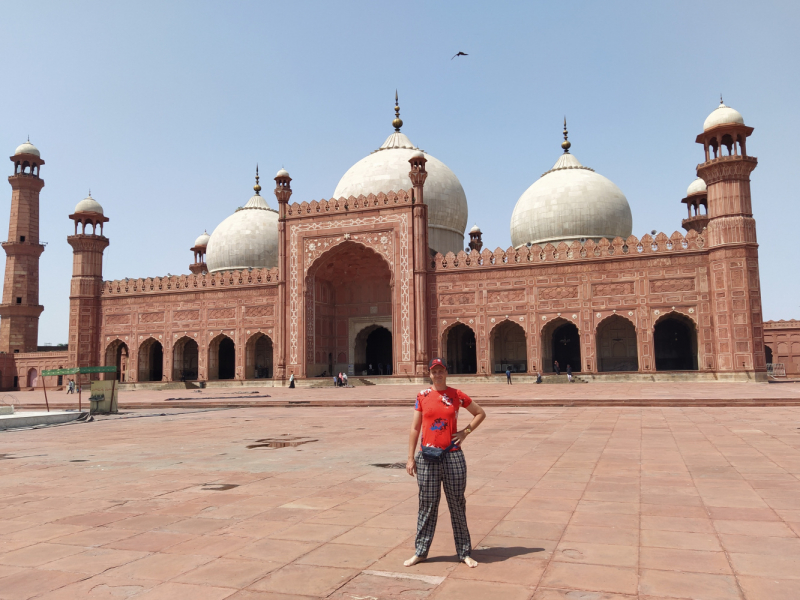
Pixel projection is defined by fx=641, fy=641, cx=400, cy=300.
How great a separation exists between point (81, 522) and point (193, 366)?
2837cm

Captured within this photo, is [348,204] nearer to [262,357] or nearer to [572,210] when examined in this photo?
[262,357]

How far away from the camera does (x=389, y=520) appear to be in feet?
13.1

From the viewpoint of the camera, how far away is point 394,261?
24.6m

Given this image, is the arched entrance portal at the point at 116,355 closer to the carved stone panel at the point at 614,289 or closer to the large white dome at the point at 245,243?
the large white dome at the point at 245,243

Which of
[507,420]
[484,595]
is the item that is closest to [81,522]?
[484,595]

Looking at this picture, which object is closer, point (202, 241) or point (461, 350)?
point (461, 350)

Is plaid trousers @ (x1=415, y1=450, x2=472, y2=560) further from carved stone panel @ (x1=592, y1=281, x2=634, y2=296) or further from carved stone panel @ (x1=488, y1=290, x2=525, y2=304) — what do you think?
carved stone panel @ (x1=488, y1=290, x2=525, y2=304)

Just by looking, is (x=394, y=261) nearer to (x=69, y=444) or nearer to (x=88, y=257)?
(x=88, y=257)

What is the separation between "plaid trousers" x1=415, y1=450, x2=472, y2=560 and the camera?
10.4 feet

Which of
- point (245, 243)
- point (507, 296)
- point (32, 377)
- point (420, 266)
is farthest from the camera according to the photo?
point (32, 377)

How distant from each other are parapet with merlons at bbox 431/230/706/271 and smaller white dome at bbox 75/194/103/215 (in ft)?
53.6

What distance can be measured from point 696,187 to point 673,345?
8403 millimetres

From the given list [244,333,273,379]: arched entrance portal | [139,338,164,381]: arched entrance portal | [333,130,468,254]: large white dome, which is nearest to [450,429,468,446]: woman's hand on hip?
[244,333,273,379]: arched entrance portal

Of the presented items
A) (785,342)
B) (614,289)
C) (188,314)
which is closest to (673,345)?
(614,289)
